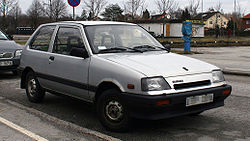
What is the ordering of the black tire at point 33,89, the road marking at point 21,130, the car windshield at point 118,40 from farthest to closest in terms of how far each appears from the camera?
1. the black tire at point 33,89
2. the car windshield at point 118,40
3. the road marking at point 21,130

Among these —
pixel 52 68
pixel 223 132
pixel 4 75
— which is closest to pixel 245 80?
pixel 223 132

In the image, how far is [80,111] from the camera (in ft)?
19.5

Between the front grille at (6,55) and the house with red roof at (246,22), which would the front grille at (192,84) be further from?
the house with red roof at (246,22)

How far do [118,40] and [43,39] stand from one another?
1782mm

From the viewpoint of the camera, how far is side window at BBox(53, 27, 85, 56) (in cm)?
523

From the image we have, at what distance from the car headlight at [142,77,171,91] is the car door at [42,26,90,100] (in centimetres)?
115

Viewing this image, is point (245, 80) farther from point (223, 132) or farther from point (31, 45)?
point (31, 45)

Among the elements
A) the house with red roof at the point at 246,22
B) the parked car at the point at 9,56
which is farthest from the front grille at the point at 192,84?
the house with red roof at the point at 246,22

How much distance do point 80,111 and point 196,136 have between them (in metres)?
2.36

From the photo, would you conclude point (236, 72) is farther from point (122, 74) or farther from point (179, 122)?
point (122, 74)

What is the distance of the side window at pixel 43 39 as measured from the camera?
6125mm

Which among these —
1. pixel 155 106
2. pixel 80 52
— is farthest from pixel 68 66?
pixel 155 106

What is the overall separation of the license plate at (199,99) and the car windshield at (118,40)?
4.17 feet

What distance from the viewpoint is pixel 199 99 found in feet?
14.3
